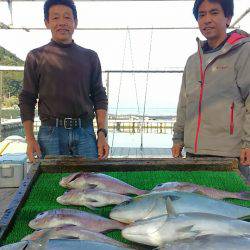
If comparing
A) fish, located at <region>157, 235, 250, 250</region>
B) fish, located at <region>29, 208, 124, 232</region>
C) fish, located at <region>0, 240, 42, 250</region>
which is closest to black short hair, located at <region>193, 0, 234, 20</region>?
fish, located at <region>29, 208, 124, 232</region>

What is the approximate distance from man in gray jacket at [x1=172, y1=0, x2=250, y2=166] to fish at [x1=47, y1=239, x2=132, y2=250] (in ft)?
6.27

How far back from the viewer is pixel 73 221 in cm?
209

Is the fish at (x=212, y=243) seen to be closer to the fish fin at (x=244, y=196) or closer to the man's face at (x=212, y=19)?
the fish fin at (x=244, y=196)

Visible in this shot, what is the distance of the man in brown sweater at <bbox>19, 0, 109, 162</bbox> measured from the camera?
12.9ft

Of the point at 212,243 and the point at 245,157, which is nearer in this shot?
the point at 212,243

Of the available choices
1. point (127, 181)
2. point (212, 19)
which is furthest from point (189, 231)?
point (212, 19)

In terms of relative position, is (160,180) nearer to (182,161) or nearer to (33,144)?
(182,161)

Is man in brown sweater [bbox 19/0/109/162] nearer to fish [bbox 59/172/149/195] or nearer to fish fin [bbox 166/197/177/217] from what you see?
fish [bbox 59/172/149/195]

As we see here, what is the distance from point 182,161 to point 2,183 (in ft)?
14.7

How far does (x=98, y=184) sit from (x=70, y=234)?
31.6 inches

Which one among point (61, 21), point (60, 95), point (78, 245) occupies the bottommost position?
point (78, 245)

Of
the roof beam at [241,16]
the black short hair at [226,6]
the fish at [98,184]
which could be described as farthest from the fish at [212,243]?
the roof beam at [241,16]

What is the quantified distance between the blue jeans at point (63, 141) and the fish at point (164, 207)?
1.84 metres

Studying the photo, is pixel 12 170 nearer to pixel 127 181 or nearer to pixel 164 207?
pixel 127 181
